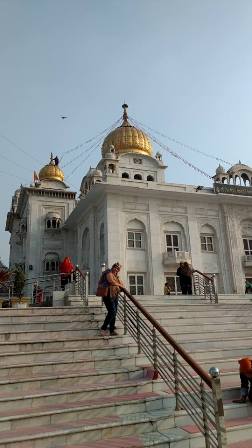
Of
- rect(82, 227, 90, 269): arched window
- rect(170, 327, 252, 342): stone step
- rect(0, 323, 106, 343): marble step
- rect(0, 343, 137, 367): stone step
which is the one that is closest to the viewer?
rect(0, 343, 137, 367): stone step

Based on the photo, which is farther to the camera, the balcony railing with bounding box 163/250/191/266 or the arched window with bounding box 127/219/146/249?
the arched window with bounding box 127/219/146/249

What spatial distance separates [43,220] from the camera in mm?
30188

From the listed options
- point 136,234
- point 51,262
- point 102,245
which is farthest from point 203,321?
point 51,262

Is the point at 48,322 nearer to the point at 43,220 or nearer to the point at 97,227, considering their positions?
the point at 97,227

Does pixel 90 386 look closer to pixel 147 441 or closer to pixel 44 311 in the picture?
pixel 147 441

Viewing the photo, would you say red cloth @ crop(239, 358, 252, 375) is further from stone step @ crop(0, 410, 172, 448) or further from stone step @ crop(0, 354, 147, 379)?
stone step @ crop(0, 354, 147, 379)

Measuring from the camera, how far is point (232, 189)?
2516 cm

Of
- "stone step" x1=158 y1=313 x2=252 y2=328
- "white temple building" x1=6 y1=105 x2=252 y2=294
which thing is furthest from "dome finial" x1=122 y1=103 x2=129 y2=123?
"stone step" x1=158 y1=313 x2=252 y2=328

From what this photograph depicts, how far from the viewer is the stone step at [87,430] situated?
13.9 ft

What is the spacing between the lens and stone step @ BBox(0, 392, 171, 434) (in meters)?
4.62

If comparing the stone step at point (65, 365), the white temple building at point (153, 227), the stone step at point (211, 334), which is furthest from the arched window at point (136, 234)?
the stone step at point (65, 365)

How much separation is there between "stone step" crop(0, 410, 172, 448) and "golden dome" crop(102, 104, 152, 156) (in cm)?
2514

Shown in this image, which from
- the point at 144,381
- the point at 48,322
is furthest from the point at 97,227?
the point at 144,381

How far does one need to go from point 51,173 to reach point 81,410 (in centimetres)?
2968
